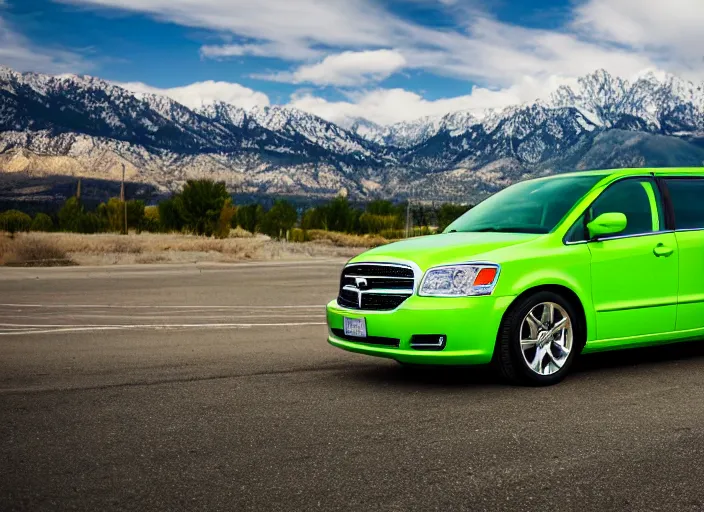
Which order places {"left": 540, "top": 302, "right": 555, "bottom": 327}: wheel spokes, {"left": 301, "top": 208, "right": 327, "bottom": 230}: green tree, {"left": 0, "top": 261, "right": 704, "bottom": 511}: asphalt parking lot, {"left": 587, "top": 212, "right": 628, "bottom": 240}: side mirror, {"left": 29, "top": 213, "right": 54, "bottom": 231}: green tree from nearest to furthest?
{"left": 0, "top": 261, "right": 704, "bottom": 511}: asphalt parking lot, {"left": 540, "top": 302, "right": 555, "bottom": 327}: wheel spokes, {"left": 587, "top": 212, "right": 628, "bottom": 240}: side mirror, {"left": 29, "top": 213, "right": 54, "bottom": 231}: green tree, {"left": 301, "top": 208, "right": 327, "bottom": 230}: green tree

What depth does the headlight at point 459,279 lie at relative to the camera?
6961 millimetres

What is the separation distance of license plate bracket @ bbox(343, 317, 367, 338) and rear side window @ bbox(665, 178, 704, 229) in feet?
10.5

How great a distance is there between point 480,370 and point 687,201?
8.46ft

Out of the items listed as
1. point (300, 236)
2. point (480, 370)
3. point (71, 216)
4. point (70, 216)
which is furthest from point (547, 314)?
point (70, 216)

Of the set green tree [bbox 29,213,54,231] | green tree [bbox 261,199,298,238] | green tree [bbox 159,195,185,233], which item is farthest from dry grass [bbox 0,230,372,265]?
green tree [bbox 261,199,298,238]

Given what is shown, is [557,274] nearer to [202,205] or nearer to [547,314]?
[547,314]

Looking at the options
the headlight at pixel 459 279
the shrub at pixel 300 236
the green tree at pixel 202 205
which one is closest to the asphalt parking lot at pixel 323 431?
the headlight at pixel 459 279

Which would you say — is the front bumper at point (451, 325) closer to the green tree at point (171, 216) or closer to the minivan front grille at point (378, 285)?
the minivan front grille at point (378, 285)

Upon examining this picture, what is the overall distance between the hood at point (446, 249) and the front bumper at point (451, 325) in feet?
1.12

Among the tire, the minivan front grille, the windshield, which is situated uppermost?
the windshield

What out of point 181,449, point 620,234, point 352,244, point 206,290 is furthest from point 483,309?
point 352,244

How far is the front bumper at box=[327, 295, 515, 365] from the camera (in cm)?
689

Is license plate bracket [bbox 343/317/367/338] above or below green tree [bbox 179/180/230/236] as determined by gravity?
below

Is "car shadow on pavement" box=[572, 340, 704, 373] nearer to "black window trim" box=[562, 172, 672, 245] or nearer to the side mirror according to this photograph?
"black window trim" box=[562, 172, 672, 245]
